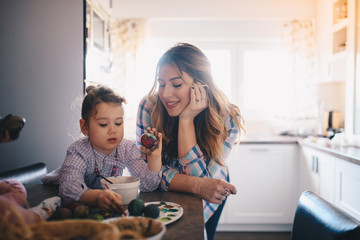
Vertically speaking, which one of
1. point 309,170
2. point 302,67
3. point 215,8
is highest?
point 215,8

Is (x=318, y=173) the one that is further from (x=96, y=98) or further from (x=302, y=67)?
(x=96, y=98)

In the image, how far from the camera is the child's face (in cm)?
96

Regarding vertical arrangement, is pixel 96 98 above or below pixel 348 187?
above

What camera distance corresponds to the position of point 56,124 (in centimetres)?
177

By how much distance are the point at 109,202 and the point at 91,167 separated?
0.95 ft

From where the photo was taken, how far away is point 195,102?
1333 millimetres

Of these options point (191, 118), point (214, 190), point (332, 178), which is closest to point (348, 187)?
point (332, 178)

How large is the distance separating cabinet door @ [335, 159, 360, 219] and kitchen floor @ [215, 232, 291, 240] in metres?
0.86

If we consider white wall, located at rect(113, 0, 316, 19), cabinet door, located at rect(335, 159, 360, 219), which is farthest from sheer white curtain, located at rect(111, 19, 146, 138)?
cabinet door, located at rect(335, 159, 360, 219)

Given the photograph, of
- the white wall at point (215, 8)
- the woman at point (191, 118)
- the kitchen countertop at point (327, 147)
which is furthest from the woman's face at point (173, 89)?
the white wall at point (215, 8)

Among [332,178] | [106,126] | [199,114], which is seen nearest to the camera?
[106,126]

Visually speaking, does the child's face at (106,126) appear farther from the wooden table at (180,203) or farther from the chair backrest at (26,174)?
the chair backrest at (26,174)

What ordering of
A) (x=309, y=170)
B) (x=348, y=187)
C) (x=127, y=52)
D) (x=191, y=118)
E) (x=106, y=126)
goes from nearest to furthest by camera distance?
(x=106, y=126)
(x=191, y=118)
(x=348, y=187)
(x=309, y=170)
(x=127, y=52)

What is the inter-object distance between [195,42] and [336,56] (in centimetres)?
157
